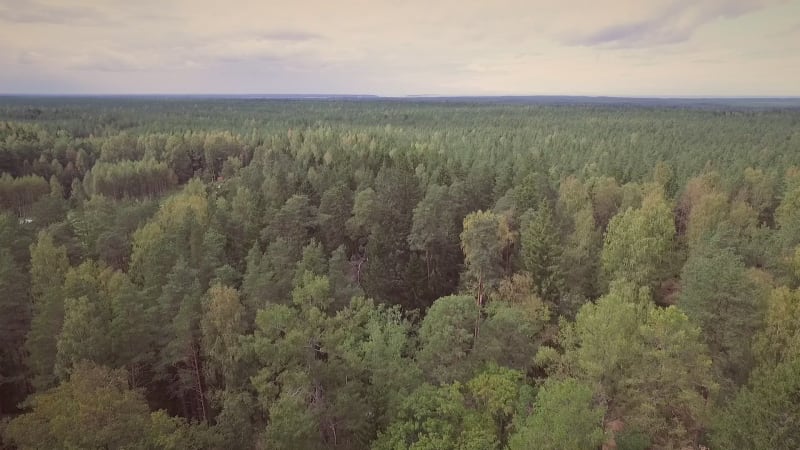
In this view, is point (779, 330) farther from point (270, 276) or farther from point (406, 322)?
point (270, 276)

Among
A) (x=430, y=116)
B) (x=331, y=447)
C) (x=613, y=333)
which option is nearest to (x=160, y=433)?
(x=331, y=447)

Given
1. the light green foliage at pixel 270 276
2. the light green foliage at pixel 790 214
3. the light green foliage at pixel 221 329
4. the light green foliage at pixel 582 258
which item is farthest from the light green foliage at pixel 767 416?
the light green foliage at pixel 790 214

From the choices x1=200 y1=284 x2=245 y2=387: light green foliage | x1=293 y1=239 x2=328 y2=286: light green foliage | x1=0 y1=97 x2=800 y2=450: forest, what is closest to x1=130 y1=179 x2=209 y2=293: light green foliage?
x1=0 y1=97 x2=800 y2=450: forest

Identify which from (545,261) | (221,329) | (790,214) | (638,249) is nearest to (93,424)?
(221,329)

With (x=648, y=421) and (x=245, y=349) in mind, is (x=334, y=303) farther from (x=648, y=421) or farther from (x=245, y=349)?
(x=648, y=421)

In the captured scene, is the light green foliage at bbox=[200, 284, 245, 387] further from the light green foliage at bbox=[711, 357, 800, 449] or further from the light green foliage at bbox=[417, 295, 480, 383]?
the light green foliage at bbox=[711, 357, 800, 449]

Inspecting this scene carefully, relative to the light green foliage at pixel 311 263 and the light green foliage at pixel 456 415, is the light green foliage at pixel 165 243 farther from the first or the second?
the light green foliage at pixel 456 415
